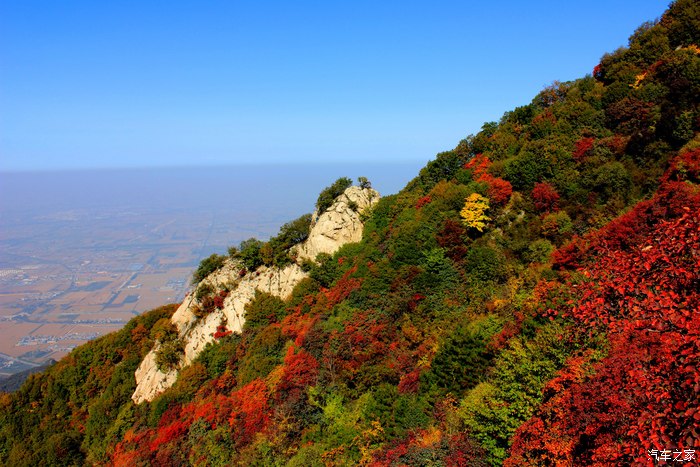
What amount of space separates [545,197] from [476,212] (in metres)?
4.52

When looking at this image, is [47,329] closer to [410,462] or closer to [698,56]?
[410,462]

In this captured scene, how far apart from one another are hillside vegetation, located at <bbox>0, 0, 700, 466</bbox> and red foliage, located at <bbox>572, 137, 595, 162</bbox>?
15 cm

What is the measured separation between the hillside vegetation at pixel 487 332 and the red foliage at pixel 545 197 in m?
0.13

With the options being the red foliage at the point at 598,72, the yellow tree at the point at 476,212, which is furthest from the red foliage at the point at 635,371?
the red foliage at the point at 598,72

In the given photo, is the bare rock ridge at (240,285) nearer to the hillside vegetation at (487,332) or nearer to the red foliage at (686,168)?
the hillside vegetation at (487,332)

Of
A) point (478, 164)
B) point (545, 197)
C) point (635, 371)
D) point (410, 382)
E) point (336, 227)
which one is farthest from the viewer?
point (336, 227)

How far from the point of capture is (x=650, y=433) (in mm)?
6191

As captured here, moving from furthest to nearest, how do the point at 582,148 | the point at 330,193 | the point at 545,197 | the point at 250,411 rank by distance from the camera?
1. the point at 330,193
2. the point at 582,148
3. the point at 545,197
4. the point at 250,411

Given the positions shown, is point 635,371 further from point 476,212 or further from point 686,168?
point 476,212

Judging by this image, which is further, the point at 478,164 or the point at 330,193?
the point at 330,193

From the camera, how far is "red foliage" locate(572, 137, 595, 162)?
27.6 metres

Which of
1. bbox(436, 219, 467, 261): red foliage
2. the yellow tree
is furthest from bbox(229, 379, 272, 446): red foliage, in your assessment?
the yellow tree

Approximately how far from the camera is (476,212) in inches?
1110

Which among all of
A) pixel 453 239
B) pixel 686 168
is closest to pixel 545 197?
pixel 453 239
